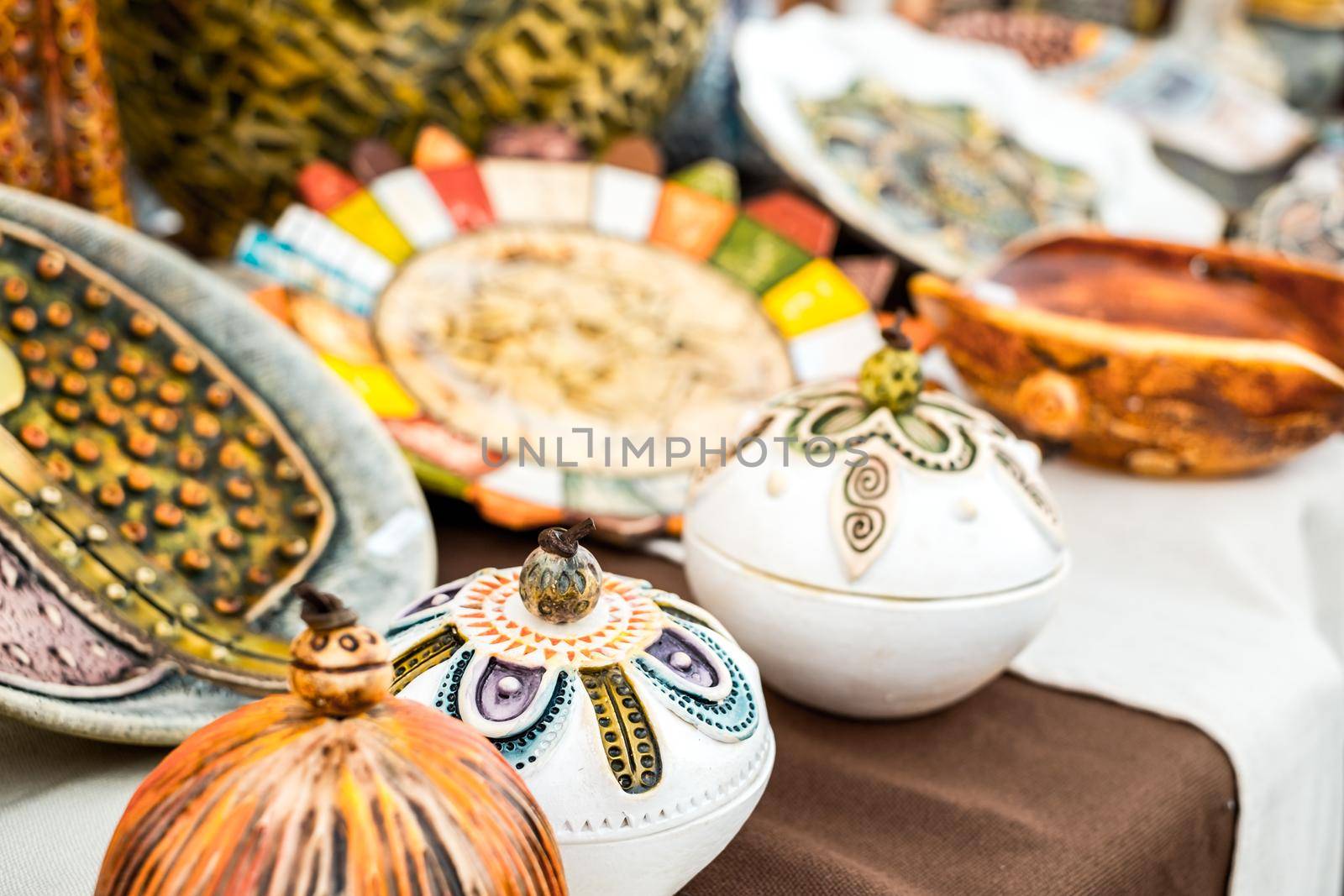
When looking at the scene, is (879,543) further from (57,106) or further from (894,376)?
(57,106)

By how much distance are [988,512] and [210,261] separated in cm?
107

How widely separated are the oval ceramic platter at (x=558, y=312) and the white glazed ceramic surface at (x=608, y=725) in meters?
0.46

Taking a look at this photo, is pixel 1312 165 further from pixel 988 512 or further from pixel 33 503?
pixel 33 503

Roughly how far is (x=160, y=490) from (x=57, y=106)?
402 millimetres

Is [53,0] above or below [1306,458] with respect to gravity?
above

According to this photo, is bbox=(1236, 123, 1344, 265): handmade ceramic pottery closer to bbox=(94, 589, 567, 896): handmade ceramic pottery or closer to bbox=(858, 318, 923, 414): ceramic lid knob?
bbox=(858, 318, 923, 414): ceramic lid knob

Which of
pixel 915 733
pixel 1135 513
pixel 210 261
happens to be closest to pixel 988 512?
pixel 915 733

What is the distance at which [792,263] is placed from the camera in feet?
4.52

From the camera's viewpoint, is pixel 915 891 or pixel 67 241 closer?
pixel 915 891

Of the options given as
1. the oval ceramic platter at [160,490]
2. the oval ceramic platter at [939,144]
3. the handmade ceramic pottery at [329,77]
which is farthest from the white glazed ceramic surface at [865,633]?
the oval ceramic platter at [939,144]

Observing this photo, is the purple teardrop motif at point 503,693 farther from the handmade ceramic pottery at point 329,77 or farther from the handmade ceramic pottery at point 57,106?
the handmade ceramic pottery at point 329,77

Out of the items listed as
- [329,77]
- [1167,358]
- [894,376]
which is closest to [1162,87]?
[1167,358]

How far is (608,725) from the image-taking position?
0.54 m

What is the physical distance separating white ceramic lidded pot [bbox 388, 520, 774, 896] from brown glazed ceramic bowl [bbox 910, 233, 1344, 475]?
0.73m
